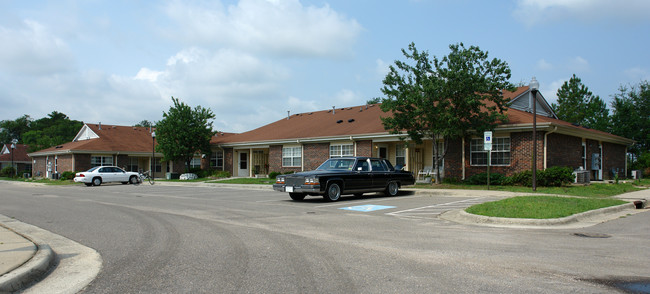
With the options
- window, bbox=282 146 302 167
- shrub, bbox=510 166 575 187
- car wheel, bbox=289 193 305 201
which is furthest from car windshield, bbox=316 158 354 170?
window, bbox=282 146 302 167

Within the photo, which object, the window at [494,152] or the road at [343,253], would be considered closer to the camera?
the road at [343,253]

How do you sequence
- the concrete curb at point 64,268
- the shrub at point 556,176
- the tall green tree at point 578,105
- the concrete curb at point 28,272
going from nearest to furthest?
the concrete curb at point 28,272
the concrete curb at point 64,268
the shrub at point 556,176
the tall green tree at point 578,105

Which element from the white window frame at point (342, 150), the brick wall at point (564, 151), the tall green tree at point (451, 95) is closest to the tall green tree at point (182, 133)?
the white window frame at point (342, 150)

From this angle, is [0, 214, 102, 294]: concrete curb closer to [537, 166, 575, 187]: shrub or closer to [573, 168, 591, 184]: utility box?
[537, 166, 575, 187]: shrub

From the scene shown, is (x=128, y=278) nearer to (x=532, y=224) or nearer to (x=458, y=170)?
(x=532, y=224)

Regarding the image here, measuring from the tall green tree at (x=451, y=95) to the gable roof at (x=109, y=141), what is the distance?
2960cm

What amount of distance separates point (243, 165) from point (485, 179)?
2097cm

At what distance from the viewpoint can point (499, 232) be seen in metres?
9.14

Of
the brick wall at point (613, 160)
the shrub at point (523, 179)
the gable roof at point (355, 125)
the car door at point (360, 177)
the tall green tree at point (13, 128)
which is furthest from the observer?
the tall green tree at point (13, 128)

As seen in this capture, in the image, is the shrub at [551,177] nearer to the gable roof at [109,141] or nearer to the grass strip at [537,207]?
the grass strip at [537,207]

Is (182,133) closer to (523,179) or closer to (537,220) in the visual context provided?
(523,179)

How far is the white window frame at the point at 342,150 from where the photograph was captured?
28.0 m

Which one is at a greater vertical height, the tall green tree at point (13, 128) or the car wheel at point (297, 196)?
the tall green tree at point (13, 128)

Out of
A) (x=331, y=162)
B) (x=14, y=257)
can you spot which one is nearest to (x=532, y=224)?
(x=331, y=162)
